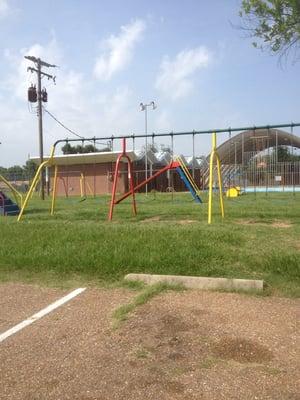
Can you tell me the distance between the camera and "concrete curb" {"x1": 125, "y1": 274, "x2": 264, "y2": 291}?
17.2 ft

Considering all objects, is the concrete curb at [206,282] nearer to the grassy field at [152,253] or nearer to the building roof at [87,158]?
the grassy field at [152,253]

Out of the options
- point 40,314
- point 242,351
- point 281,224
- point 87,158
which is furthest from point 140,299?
point 87,158

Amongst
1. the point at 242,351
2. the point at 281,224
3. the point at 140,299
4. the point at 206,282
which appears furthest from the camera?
the point at 281,224

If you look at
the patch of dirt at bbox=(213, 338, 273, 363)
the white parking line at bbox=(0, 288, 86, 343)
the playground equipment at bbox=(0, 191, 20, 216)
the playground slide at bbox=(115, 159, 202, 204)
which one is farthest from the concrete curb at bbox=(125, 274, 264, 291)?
the playground equipment at bbox=(0, 191, 20, 216)

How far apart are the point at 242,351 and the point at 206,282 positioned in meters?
1.83

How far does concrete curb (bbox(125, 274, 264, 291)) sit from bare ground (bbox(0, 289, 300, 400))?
11.1 inches

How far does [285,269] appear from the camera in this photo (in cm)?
572

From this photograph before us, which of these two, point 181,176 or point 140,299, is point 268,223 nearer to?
point 140,299

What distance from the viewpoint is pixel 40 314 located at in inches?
188

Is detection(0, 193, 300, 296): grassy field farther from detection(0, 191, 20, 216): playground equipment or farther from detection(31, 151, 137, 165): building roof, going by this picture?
detection(31, 151, 137, 165): building roof

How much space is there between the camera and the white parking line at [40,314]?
429 centimetres

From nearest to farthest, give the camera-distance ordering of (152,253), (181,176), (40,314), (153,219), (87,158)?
(40,314), (152,253), (153,219), (181,176), (87,158)

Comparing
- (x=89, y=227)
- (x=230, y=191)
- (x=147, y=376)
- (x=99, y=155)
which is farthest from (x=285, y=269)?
(x=99, y=155)

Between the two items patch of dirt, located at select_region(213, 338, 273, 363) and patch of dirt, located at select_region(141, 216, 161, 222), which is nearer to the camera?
patch of dirt, located at select_region(213, 338, 273, 363)
